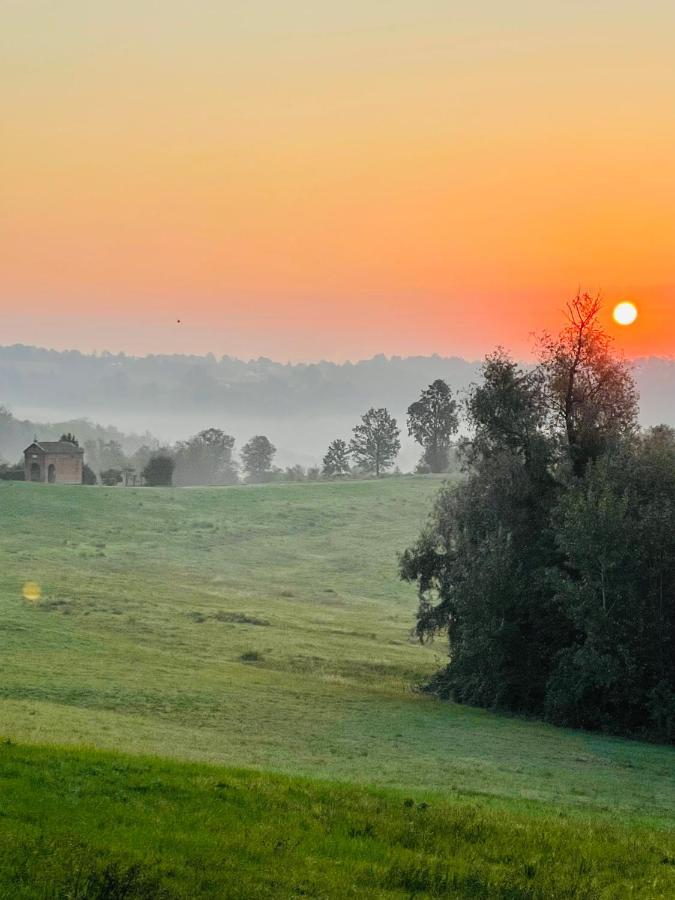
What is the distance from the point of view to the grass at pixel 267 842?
1245 centimetres

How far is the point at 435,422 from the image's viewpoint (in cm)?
17300

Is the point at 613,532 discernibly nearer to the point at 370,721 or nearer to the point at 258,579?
the point at 370,721

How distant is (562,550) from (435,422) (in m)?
129

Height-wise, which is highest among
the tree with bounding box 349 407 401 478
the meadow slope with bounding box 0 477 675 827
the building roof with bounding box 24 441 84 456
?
the tree with bounding box 349 407 401 478

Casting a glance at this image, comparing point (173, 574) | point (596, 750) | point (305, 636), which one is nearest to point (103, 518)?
point (173, 574)

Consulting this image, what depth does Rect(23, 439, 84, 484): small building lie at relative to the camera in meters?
136

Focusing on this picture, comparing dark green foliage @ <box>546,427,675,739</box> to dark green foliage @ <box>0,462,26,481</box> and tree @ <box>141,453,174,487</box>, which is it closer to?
dark green foliage @ <box>0,462,26,481</box>

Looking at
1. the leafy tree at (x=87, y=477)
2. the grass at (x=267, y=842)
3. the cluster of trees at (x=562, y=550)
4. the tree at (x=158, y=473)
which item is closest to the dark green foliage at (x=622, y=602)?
the cluster of trees at (x=562, y=550)

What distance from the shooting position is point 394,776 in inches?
1035

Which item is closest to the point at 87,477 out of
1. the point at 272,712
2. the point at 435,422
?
the point at 435,422

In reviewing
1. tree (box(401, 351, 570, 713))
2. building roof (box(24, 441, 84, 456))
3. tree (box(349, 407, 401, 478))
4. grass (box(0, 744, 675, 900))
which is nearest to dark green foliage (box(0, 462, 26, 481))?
building roof (box(24, 441, 84, 456))

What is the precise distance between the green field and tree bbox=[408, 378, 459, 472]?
67.9 meters

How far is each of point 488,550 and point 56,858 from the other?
3587 centimetres

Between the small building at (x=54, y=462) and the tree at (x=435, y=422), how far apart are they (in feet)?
184
